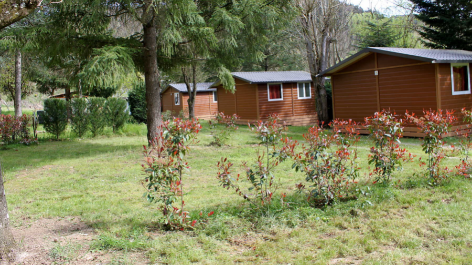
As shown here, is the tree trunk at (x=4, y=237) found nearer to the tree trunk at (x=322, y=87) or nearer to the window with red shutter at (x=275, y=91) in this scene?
the tree trunk at (x=322, y=87)

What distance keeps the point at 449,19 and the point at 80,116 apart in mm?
21667

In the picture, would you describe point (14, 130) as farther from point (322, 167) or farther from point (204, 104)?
point (204, 104)

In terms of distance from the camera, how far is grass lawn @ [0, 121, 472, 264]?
340 cm

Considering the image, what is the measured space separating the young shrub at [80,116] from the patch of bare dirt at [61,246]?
34.5ft

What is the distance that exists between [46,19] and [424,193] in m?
10.2

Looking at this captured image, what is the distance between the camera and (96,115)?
14.8m

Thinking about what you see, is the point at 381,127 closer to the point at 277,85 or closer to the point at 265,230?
the point at 265,230

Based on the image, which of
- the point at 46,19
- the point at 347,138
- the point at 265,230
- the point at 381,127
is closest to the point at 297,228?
the point at 265,230

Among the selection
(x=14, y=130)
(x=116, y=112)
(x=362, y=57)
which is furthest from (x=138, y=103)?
(x=362, y=57)

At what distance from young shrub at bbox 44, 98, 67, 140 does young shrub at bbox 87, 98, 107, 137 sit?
37.1 inches

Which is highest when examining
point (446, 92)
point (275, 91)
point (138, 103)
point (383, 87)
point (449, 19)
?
point (449, 19)

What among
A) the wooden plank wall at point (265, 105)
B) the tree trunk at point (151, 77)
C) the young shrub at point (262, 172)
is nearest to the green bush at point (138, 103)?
the wooden plank wall at point (265, 105)

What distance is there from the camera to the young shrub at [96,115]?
14.6 meters

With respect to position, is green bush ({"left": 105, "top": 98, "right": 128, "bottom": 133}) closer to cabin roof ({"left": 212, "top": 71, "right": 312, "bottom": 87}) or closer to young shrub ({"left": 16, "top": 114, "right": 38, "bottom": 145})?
young shrub ({"left": 16, "top": 114, "right": 38, "bottom": 145})
